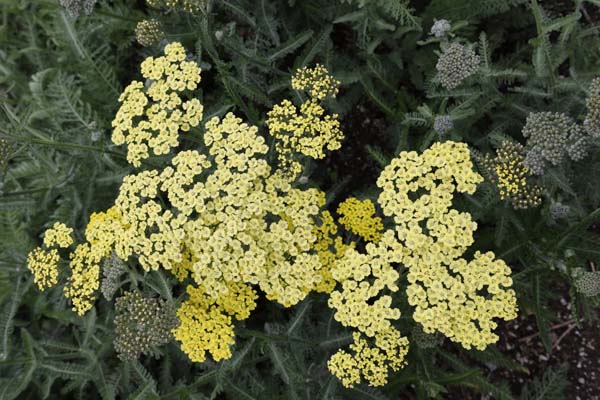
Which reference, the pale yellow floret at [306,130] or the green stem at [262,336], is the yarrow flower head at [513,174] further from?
the green stem at [262,336]

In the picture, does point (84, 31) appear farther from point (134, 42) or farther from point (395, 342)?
point (395, 342)

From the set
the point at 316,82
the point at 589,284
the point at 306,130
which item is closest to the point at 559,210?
the point at 589,284

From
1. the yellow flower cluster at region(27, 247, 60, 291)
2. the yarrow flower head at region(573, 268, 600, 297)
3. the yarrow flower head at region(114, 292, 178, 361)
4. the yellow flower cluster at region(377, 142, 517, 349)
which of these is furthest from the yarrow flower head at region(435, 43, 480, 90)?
the yellow flower cluster at region(27, 247, 60, 291)

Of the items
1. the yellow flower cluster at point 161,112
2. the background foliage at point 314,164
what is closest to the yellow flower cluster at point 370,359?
the background foliage at point 314,164

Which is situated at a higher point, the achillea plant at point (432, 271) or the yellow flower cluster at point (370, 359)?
the achillea plant at point (432, 271)

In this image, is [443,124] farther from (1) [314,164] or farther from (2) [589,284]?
(1) [314,164]

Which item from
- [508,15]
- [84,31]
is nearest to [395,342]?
[508,15]
